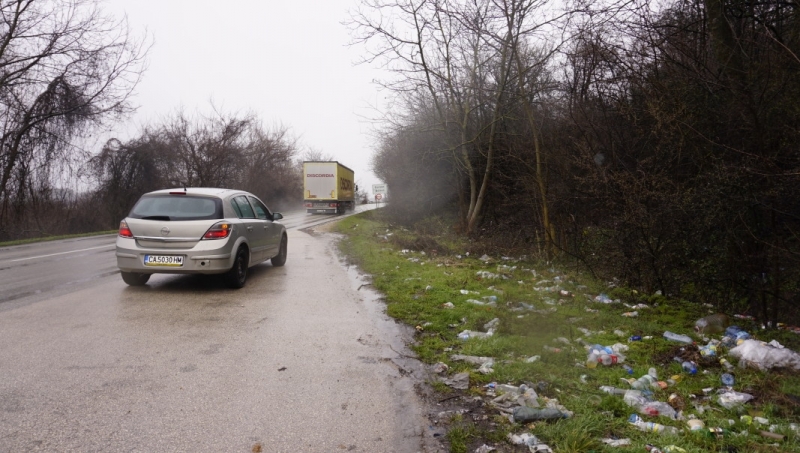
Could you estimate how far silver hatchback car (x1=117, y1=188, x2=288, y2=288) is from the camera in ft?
25.1

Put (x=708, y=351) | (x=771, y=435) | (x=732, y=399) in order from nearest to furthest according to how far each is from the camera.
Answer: (x=771, y=435)
(x=732, y=399)
(x=708, y=351)

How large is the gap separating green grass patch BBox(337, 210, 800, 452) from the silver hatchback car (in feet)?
8.59

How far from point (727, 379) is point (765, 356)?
0.61 metres

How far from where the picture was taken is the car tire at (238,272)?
26.6ft

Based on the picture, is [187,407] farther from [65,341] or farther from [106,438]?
[65,341]

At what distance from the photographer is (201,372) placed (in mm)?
4355

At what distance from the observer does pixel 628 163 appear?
7.77 metres

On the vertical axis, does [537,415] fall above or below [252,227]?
below

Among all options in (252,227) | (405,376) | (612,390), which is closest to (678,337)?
(612,390)

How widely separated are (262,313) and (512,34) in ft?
30.6

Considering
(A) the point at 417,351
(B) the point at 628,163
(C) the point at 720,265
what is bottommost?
(A) the point at 417,351

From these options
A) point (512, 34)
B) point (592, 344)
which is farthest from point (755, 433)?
point (512, 34)

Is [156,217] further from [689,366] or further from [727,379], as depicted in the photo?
[727,379]

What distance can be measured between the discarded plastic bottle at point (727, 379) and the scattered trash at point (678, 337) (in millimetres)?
1118
